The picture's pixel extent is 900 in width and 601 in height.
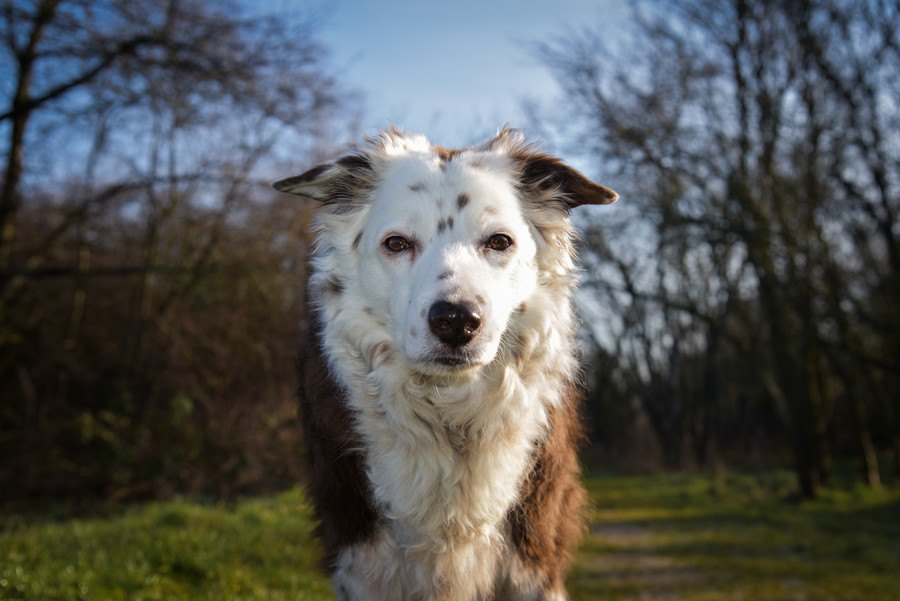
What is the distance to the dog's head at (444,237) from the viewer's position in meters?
2.70

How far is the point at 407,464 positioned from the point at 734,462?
66.0 feet

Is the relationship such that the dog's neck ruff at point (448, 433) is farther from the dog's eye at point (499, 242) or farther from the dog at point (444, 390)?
the dog's eye at point (499, 242)

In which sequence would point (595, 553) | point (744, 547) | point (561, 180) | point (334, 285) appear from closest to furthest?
point (334, 285) → point (561, 180) → point (595, 553) → point (744, 547)

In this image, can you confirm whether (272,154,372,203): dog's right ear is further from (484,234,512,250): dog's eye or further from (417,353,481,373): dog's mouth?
(417,353,481,373): dog's mouth

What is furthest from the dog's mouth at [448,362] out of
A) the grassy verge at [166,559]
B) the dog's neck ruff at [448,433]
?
the grassy verge at [166,559]

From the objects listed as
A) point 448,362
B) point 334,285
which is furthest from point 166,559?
point 448,362

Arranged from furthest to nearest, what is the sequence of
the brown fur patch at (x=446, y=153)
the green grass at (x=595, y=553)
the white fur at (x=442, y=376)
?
the green grass at (x=595, y=553) → the brown fur patch at (x=446, y=153) → the white fur at (x=442, y=376)

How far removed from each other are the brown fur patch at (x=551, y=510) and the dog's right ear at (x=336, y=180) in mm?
1436

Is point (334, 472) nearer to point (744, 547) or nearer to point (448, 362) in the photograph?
point (448, 362)

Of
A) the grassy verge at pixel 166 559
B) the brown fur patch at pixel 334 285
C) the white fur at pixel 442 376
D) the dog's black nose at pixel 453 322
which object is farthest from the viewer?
the grassy verge at pixel 166 559

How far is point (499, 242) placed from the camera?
10.1 feet

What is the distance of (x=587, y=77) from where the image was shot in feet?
44.4

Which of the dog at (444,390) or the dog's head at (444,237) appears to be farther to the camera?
the dog at (444,390)

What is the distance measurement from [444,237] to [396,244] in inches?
8.9
